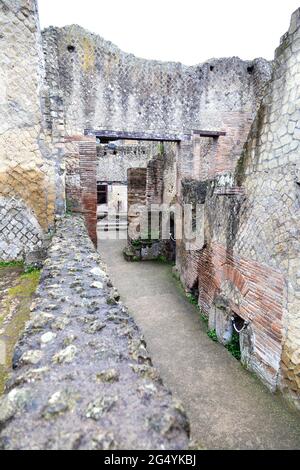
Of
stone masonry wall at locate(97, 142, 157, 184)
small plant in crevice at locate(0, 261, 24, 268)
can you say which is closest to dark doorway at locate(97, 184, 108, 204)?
stone masonry wall at locate(97, 142, 157, 184)

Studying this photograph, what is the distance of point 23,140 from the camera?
13.8ft

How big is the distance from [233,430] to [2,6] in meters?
5.45

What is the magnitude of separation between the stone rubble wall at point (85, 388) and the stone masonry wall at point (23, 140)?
2.24m

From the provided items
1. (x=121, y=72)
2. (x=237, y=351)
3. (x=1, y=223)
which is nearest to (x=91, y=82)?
(x=121, y=72)

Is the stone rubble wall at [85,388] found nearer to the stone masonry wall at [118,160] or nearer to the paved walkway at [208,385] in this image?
the paved walkway at [208,385]

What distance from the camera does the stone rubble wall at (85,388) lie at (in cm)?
118

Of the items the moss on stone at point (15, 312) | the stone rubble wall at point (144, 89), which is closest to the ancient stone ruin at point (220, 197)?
the stone rubble wall at point (144, 89)

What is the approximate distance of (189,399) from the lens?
380 cm

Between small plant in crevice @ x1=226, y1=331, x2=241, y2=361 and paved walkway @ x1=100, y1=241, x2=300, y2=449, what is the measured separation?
8 cm

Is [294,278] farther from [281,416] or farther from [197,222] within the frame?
[197,222]

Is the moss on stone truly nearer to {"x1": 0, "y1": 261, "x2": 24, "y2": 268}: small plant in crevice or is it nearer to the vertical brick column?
{"x1": 0, "y1": 261, "x2": 24, "y2": 268}: small plant in crevice

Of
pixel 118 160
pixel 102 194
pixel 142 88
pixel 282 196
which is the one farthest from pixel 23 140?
pixel 102 194

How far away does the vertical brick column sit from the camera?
8.14m

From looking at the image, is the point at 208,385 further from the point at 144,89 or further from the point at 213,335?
the point at 144,89
